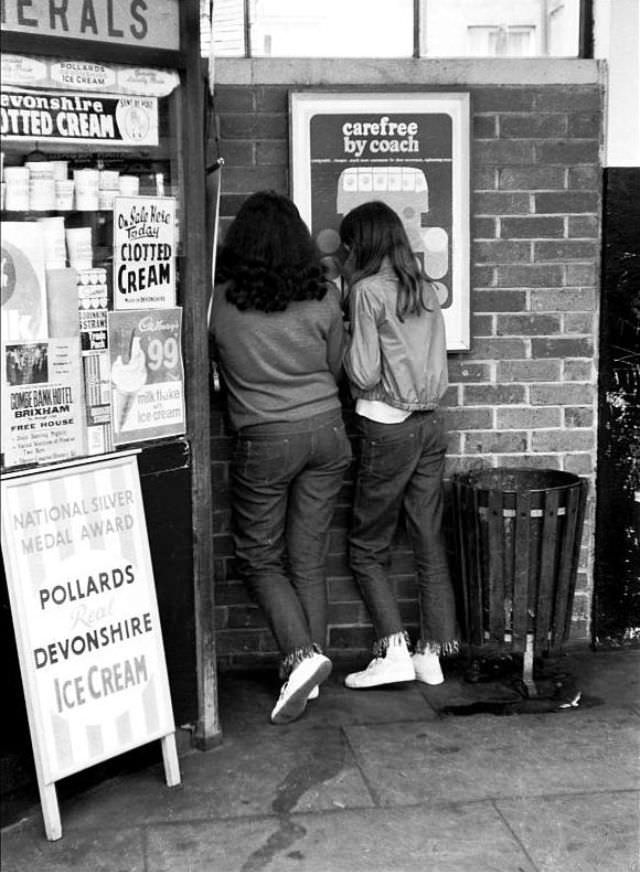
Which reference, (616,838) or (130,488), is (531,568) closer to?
(616,838)

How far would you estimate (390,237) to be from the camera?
15.6ft

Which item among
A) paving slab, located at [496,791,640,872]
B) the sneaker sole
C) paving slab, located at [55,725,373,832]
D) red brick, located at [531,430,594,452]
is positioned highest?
red brick, located at [531,430,594,452]

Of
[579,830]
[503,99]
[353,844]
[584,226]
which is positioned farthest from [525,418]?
[353,844]

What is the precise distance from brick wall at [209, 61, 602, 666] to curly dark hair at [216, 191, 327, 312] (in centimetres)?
44

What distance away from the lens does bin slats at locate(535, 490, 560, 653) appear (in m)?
4.70

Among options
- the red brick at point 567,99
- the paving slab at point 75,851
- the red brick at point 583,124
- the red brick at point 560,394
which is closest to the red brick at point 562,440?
the red brick at point 560,394

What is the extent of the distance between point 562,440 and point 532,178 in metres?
1.17

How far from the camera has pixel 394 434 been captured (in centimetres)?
486

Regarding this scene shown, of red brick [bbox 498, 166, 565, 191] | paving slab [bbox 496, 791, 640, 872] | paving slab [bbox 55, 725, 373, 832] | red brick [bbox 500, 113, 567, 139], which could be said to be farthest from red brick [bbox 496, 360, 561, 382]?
paving slab [bbox 496, 791, 640, 872]

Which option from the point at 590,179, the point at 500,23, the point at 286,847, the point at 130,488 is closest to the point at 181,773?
the point at 286,847

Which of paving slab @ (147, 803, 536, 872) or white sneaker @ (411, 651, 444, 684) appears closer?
paving slab @ (147, 803, 536, 872)

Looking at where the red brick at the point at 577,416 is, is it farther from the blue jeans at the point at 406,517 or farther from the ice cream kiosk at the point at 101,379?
the ice cream kiosk at the point at 101,379

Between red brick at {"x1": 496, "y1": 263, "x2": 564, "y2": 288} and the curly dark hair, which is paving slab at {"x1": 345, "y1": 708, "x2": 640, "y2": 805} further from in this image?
red brick at {"x1": 496, "y1": 263, "x2": 564, "y2": 288}

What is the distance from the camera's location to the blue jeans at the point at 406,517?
489 centimetres
